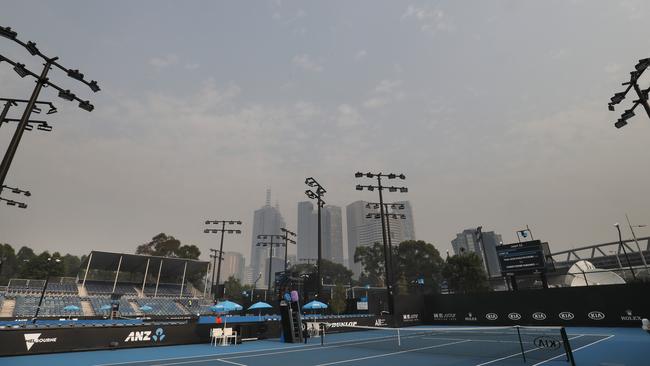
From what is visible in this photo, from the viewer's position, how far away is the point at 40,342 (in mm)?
14109

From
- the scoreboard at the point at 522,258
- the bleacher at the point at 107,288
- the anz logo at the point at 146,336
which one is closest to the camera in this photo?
the anz logo at the point at 146,336

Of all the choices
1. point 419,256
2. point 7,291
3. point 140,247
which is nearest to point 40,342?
point 7,291

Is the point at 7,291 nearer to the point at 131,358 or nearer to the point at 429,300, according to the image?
the point at 131,358

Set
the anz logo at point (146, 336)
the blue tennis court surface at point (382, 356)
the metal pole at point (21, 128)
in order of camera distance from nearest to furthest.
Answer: the metal pole at point (21, 128), the blue tennis court surface at point (382, 356), the anz logo at point (146, 336)

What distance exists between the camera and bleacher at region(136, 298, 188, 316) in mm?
38875

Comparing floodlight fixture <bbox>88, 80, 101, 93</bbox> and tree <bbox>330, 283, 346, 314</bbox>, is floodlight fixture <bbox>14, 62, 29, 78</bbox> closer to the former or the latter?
floodlight fixture <bbox>88, 80, 101, 93</bbox>

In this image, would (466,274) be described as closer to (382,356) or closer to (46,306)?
(382,356)

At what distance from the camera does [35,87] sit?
32.1 feet

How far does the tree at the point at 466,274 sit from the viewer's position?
5516 cm

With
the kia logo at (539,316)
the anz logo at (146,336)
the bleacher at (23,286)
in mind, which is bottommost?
the anz logo at (146,336)

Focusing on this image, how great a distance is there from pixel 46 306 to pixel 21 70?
114 ft

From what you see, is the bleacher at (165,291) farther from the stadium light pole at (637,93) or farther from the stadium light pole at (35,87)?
the stadium light pole at (637,93)

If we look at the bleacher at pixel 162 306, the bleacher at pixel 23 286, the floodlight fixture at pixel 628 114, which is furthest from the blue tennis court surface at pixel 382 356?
the bleacher at pixel 23 286

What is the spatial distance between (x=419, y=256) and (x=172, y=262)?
61.0m
